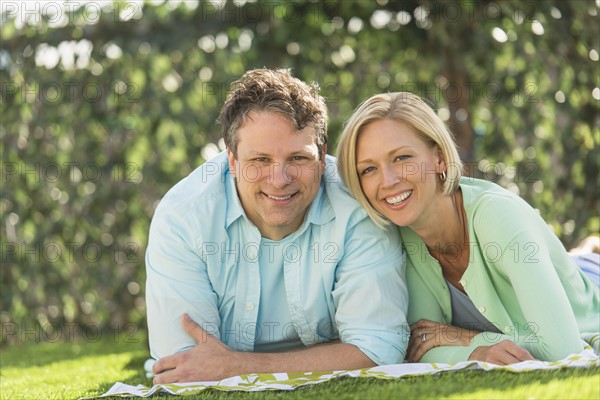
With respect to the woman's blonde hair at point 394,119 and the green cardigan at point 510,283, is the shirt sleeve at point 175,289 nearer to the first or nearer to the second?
the woman's blonde hair at point 394,119

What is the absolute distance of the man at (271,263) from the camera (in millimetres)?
2424

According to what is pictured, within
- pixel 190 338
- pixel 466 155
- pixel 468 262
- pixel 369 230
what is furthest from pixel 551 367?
pixel 466 155

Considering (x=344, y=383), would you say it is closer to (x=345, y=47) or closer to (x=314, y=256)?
(x=314, y=256)

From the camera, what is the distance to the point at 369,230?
8.55ft

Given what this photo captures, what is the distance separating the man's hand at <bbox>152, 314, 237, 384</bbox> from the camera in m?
2.35

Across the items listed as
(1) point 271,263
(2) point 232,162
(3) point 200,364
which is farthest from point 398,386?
(2) point 232,162

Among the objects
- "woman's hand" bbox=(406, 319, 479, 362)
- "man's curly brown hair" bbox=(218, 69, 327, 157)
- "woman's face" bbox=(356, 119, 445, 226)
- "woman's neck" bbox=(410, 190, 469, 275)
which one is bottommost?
"woman's hand" bbox=(406, 319, 479, 362)

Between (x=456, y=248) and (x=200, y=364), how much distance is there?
94cm

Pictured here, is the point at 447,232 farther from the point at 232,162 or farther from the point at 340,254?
the point at 232,162

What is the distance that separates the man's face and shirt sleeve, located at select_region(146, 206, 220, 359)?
0.26 metres

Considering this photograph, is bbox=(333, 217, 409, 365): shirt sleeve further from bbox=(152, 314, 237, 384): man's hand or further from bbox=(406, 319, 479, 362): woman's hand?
bbox=(152, 314, 237, 384): man's hand

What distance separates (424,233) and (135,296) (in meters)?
2.46

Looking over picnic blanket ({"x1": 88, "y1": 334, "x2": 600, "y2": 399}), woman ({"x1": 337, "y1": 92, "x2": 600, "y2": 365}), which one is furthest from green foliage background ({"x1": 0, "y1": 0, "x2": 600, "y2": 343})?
picnic blanket ({"x1": 88, "y1": 334, "x2": 600, "y2": 399})

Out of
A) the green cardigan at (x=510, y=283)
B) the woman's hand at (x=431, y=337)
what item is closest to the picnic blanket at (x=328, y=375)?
the green cardigan at (x=510, y=283)
